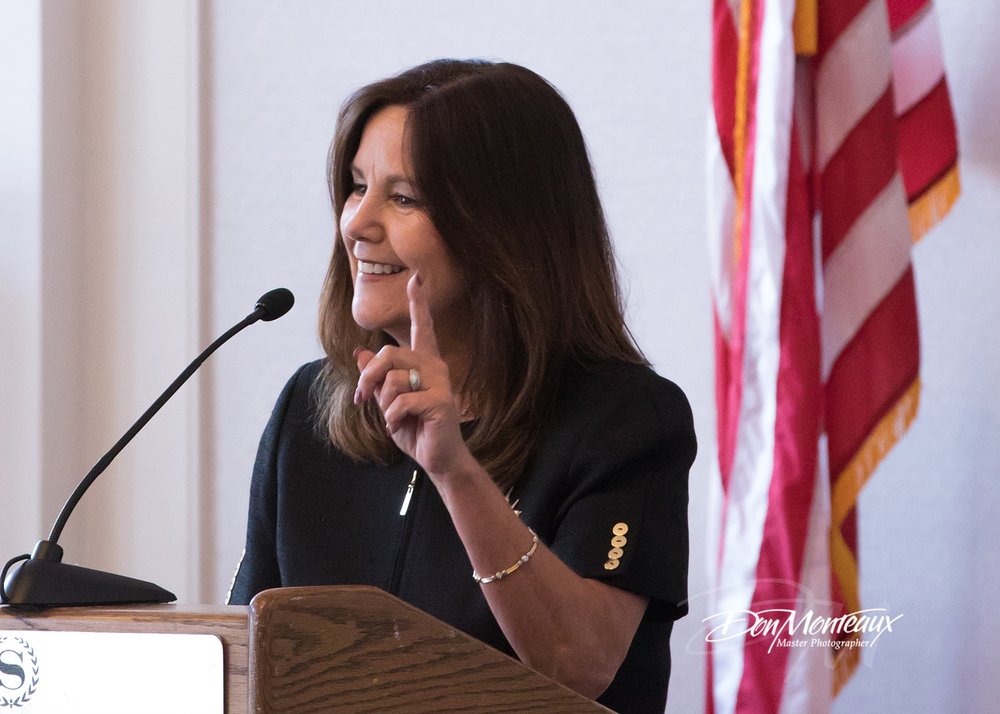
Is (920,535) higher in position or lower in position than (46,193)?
lower

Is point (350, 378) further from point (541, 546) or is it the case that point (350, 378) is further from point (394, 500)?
point (541, 546)

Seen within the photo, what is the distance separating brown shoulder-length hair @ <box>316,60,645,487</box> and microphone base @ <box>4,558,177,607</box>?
53 cm

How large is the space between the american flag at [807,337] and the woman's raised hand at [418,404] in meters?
1.00

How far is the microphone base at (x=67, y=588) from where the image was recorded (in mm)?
858

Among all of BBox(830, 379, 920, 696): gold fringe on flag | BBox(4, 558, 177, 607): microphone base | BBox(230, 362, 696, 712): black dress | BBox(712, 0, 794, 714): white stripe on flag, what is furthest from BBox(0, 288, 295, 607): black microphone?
BBox(830, 379, 920, 696): gold fringe on flag

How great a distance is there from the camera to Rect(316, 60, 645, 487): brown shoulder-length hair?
1.38m

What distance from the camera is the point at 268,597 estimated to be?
72 centimetres

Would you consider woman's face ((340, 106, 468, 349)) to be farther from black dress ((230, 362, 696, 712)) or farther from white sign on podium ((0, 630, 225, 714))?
white sign on podium ((0, 630, 225, 714))

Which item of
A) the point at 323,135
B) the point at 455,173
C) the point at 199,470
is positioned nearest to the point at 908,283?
the point at 455,173

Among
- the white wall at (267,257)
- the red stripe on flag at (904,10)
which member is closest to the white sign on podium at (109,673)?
the white wall at (267,257)

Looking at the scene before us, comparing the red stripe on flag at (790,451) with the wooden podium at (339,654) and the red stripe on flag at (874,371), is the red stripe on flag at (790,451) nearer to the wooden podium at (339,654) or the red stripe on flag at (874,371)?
the red stripe on flag at (874,371)

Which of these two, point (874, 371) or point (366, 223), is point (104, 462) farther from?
point (874, 371)

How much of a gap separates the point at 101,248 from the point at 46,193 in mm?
177

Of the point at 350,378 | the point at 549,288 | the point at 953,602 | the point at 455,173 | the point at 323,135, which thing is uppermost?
the point at 323,135
